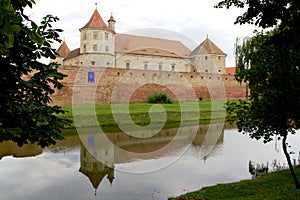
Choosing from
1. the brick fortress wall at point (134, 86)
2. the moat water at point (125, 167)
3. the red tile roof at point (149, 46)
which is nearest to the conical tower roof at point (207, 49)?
the red tile roof at point (149, 46)

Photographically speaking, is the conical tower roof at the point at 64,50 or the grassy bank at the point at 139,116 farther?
the conical tower roof at the point at 64,50

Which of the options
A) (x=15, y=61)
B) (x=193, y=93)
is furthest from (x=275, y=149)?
(x=193, y=93)

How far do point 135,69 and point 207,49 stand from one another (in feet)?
62.6

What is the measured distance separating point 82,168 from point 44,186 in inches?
76.9

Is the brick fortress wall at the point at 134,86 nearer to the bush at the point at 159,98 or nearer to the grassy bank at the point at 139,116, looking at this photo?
the bush at the point at 159,98

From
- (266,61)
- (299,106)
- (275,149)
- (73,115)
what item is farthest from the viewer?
(73,115)

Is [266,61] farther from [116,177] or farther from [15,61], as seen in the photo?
[116,177]

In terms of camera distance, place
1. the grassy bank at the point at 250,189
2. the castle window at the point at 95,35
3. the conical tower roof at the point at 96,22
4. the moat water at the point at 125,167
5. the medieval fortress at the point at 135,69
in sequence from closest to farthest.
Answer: the grassy bank at the point at 250,189 → the moat water at the point at 125,167 → the medieval fortress at the point at 135,69 → the castle window at the point at 95,35 → the conical tower roof at the point at 96,22

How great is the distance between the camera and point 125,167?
1028 centimetres

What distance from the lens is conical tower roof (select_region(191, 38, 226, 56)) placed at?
1783 inches

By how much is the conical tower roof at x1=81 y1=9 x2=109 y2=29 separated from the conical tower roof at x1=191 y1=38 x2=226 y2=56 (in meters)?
15.1

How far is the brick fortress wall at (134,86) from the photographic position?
88.4 feet

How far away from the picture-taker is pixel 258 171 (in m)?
9.41

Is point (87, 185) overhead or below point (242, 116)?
below
